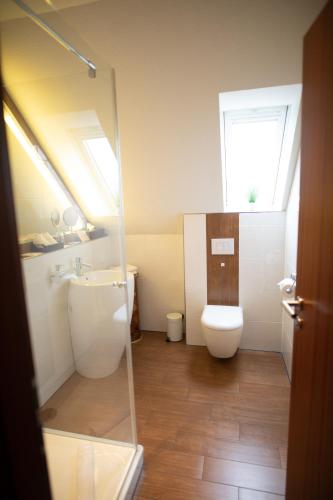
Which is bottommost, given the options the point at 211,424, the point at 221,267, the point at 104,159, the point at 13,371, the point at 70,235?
the point at 211,424

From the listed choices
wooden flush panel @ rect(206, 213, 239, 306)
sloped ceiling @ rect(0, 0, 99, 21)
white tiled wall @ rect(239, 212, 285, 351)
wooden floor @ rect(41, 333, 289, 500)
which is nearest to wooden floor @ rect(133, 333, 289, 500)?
wooden floor @ rect(41, 333, 289, 500)

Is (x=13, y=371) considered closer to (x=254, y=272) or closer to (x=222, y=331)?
(x=222, y=331)

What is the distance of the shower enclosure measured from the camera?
1.51 m

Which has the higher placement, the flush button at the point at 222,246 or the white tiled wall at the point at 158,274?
the flush button at the point at 222,246

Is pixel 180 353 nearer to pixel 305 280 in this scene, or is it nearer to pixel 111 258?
pixel 111 258

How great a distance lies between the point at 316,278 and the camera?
944 millimetres

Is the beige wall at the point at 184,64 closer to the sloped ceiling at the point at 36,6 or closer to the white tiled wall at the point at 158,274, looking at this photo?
the sloped ceiling at the point at 36,6

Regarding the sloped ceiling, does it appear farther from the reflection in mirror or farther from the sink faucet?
the sink faucet

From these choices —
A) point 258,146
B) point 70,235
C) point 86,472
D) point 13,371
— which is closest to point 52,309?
point 70,235

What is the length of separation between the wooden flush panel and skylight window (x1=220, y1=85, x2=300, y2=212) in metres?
0.25

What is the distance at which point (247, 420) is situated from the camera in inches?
74.8

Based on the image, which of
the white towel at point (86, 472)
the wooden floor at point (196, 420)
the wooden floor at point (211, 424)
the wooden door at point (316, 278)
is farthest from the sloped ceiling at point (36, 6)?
the wooden floor at point (211, 424)

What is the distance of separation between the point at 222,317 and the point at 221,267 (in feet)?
1.69

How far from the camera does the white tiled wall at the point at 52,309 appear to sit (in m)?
1.85
